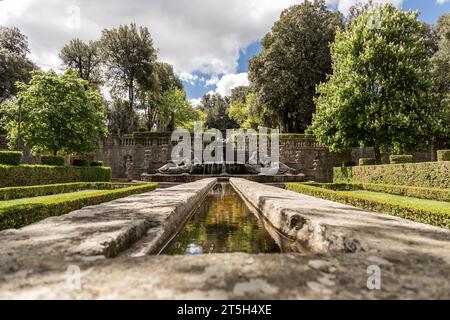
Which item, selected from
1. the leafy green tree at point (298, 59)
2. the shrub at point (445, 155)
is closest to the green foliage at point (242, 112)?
the leafy green tree at point (298, 59)

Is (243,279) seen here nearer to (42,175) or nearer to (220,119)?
(42,175)

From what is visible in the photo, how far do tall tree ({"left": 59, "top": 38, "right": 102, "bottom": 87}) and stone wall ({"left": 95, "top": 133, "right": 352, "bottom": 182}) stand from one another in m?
13.6

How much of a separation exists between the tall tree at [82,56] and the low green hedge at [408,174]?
35.2 m

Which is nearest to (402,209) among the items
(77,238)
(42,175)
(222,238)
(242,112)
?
(222,238)

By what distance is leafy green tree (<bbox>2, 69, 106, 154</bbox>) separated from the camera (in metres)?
18.9

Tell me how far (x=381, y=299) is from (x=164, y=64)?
2119 inches

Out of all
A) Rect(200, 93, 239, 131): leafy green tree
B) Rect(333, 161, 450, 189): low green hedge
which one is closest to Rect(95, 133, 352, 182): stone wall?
Rect(333, 161, 450, 189): low green hedge

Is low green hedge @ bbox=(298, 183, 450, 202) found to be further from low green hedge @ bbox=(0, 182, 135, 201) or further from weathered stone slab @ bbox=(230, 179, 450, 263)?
low green hedge @ bbox=(0, 182, 135, 201)

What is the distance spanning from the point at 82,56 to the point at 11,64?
27.8ft

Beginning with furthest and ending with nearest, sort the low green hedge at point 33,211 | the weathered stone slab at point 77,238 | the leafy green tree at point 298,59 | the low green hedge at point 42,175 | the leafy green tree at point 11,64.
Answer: the leafy green tree at point 11,64
the leafy green tree at point 298,59
the low green hedge at point 42,175
the low green hedge at point 33,211
the weathered stone slab at point 77,238

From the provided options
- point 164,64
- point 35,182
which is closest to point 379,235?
point 35,182

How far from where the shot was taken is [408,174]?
1316 centimetres

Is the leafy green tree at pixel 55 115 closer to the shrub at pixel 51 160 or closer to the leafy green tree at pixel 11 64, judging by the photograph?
the shrub at pixel 51 160

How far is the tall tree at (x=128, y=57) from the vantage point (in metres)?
37.0
